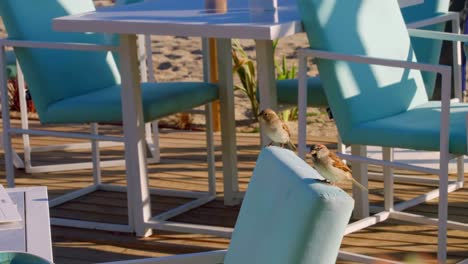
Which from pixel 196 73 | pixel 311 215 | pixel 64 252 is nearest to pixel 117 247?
pixel 64 252

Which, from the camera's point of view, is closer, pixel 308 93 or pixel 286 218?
pixel 286 218

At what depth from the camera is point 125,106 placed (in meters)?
4.16

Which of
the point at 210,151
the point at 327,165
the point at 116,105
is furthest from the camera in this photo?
the point at 210,151

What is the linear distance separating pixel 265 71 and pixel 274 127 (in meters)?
0.28

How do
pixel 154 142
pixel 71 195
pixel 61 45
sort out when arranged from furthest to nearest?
pixel 154 142 < pixel 71 195 < pixel 61 45

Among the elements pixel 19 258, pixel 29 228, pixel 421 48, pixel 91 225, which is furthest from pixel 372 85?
pixel 19 258

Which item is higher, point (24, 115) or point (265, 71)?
point (265, 71)

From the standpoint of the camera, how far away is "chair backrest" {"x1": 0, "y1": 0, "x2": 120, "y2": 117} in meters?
4.37

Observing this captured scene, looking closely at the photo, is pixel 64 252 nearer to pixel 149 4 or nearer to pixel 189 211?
pixel 189 211

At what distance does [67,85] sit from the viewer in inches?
177

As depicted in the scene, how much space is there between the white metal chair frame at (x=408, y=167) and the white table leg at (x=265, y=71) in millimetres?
198

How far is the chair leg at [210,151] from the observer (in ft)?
15.1

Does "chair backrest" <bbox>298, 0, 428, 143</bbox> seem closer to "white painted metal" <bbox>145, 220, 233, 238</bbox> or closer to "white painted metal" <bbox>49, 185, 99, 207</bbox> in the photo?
"white painted metal" <bbox>145, 220, 233, 238</bbox>

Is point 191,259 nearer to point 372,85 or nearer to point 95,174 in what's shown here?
point 372,85
